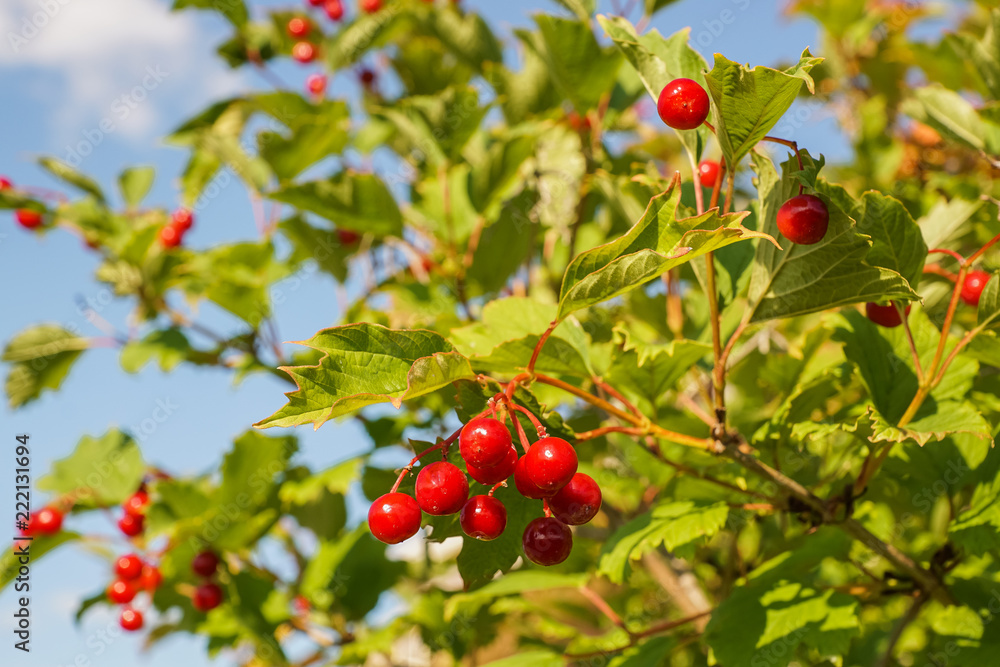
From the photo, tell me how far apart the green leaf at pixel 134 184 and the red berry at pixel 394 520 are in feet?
9.56

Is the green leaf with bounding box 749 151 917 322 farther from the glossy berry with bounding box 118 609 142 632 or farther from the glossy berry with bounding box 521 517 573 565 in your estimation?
the glossy berry with bounding box 118 609 142 632

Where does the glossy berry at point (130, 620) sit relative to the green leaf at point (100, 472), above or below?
below

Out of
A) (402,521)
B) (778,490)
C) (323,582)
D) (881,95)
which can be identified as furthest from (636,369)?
(881,95)

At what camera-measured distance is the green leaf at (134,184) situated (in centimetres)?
338

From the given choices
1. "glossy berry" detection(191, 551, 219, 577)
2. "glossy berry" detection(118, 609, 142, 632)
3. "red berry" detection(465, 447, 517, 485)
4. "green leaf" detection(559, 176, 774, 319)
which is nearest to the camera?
"green leaf" detection(559, 176, 774, 319)

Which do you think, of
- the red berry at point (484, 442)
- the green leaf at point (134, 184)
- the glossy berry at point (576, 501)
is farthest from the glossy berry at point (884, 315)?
the green leaf at point (134, 184)

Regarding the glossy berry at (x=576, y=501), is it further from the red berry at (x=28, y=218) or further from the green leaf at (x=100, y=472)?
the red berry at (x=28, y=218)

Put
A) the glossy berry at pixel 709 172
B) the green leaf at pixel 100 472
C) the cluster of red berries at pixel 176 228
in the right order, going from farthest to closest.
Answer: the cluster of red berries at pixel 176 228 < the green leaf at pixel 100 472 < the glossy berry at pixel 709 172

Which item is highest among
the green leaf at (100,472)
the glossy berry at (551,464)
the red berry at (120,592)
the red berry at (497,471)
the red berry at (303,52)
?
the red berry at (303,52)

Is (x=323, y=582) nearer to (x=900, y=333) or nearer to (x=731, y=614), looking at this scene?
(x=731, y=614)

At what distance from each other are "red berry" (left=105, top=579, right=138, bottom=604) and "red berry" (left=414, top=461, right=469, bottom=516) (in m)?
2.11

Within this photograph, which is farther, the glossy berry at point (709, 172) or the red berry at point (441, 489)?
the glossy berry at point (709, 172)

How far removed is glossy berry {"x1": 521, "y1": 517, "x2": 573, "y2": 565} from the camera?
1069 mm

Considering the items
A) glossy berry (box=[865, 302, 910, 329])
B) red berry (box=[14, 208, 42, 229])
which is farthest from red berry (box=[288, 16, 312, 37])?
glossy berry (box=[865, 302, 910, 329])
